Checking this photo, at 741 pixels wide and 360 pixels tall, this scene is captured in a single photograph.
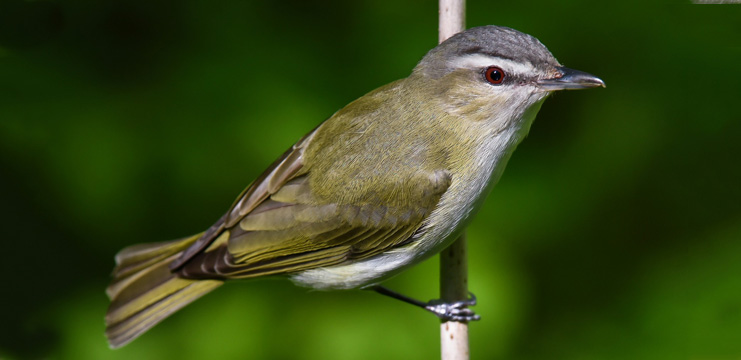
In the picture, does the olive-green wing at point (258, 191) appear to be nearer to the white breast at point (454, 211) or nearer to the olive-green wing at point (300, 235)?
the olive-green wing at point (300, 235)

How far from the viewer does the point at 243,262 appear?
11.0ft

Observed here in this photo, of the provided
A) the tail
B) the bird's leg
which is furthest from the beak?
the tail

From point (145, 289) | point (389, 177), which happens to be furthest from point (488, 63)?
point (145, 289)

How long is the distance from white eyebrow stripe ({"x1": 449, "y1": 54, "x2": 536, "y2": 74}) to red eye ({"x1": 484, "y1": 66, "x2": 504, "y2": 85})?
0.02m

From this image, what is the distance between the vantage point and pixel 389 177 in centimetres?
318

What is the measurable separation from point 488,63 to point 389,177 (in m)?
0.54

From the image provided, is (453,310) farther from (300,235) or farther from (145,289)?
(145,289)

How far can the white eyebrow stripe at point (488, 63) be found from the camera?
300 centimetres

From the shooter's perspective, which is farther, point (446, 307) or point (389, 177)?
point (446, 307)

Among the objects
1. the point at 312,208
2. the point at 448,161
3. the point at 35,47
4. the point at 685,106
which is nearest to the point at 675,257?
the point at 685,106

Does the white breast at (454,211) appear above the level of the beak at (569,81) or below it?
below

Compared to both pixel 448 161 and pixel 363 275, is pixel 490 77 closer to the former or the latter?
pixel 448 161

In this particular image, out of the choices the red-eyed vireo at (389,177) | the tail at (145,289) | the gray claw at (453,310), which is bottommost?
the gray claw at (453,310)

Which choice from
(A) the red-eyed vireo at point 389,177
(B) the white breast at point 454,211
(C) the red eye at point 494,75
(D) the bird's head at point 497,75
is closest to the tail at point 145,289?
(A) the red-eyed vireo at point 389,177
